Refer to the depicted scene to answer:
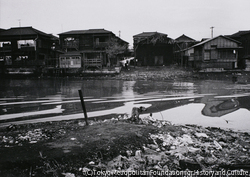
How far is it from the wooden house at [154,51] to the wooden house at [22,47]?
16142mm

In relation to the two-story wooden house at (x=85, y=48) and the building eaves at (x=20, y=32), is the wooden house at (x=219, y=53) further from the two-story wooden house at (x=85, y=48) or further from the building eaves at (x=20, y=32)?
the building eaves at (x=20, y=32)

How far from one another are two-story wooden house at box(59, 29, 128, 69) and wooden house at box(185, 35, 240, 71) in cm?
1609

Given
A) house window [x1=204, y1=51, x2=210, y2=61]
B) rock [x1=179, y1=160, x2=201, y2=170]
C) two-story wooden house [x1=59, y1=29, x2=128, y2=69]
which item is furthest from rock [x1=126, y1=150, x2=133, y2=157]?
house window [x1=204, y1=51, x2=210, y2=61]

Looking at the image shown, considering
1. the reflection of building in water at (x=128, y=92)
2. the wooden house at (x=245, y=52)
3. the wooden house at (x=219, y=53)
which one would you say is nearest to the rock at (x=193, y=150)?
the reflection of building in water at (x=128, y=92)

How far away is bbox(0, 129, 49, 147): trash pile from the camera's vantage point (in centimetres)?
519

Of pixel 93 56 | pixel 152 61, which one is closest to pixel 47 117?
pixel 93 56

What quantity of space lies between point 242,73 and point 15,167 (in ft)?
107

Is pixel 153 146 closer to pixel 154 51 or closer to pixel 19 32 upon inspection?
pixel 154 51

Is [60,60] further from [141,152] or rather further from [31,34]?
[141,152]

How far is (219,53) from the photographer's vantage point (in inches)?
1308

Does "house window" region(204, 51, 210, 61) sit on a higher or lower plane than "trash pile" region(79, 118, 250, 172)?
higher

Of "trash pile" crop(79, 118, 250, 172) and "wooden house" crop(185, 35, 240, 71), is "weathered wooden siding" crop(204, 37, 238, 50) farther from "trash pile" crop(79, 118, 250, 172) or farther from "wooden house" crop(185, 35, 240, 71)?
"trash pile" crop(79, 118, 250, 172)

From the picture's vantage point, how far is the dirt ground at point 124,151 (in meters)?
→ 4.04

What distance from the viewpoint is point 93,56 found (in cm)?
3675
